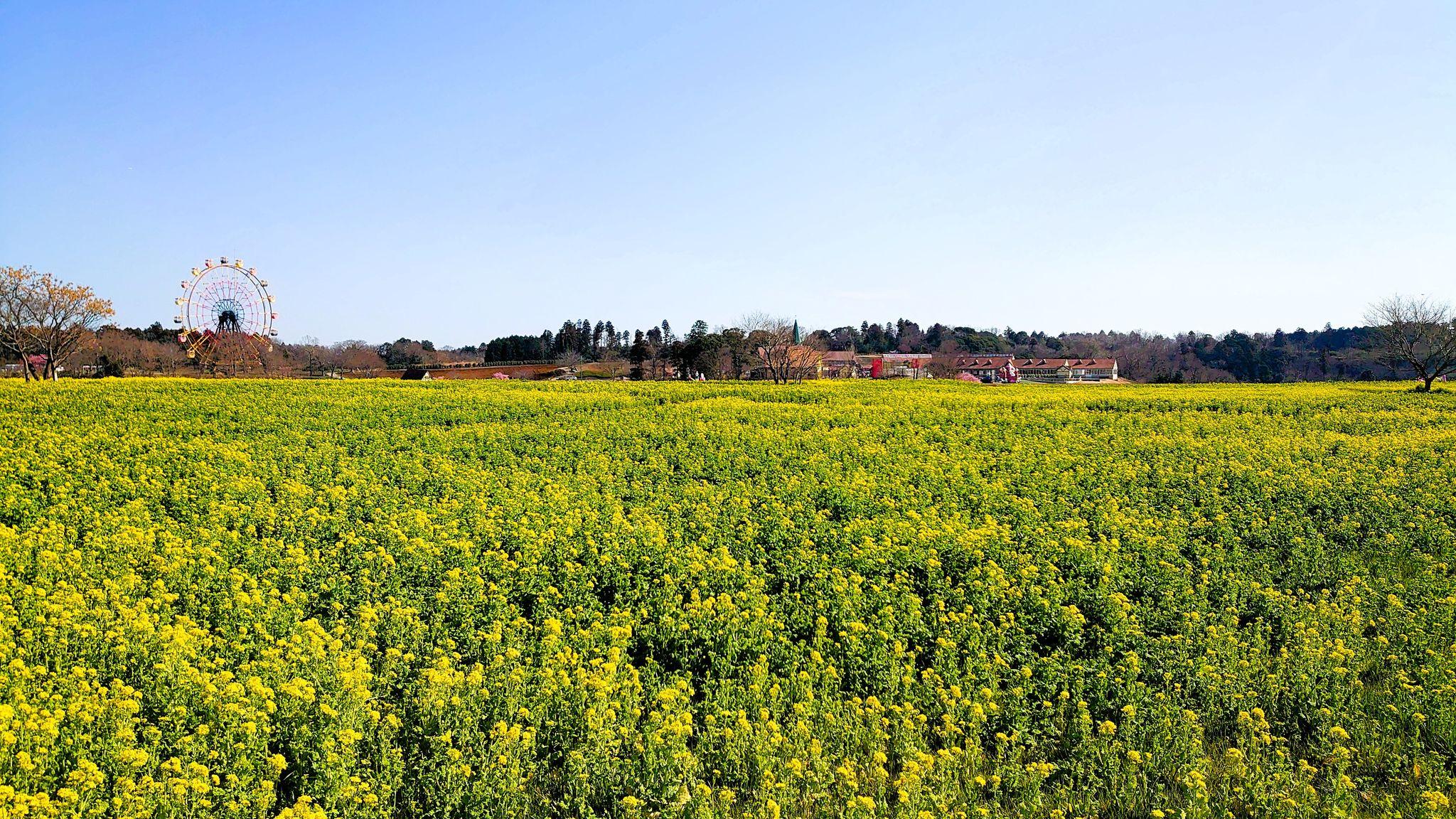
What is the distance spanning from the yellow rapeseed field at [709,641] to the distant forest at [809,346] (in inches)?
2366

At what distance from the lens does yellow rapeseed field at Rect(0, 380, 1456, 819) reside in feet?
17.4

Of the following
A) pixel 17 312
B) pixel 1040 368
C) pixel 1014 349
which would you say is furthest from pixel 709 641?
pixel 1014 349

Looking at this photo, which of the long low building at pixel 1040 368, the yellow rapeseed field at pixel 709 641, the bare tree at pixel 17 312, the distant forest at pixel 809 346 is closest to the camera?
the yellow rapeseed field at pixel 709 641

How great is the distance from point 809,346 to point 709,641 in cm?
7129

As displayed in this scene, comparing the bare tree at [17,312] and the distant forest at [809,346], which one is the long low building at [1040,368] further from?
the bare tree at [17,312]

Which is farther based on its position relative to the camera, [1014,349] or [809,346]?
[1014,349]

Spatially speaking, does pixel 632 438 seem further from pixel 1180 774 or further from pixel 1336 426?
pixel 1336 426

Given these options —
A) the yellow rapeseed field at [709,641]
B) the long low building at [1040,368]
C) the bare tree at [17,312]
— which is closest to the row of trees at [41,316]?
the bare tree at [17,312]

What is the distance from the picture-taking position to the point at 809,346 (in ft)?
255

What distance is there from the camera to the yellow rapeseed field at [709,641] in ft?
17.4

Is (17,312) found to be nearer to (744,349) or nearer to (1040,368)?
(744,349)

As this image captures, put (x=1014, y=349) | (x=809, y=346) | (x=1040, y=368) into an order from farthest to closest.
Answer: (x=1014, y=349) → (x=1040, y=368) → (x=809, y=346)

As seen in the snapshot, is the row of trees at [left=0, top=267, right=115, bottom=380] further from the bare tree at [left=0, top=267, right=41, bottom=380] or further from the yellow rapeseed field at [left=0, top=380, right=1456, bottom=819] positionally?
the yellow rapeseed field at [left=0, top=380, right=1456, bottom=819]

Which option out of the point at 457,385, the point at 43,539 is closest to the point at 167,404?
the point at 457,385
